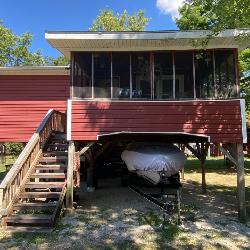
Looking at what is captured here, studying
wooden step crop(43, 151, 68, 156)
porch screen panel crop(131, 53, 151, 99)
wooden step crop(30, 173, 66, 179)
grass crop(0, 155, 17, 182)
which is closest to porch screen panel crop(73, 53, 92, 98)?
porch screen panel crop(131, 53, 151, 99)

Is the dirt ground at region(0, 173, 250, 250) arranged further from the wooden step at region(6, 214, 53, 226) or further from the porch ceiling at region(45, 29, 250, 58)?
the porch ceiling at region(45, 29, 250, 58)

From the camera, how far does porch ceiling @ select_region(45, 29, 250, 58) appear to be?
440 inches

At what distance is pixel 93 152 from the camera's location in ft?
53.8

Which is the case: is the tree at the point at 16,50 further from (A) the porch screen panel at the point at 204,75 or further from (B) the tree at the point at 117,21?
(A) the porch screen panel at the point at 204,75

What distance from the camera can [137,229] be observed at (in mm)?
10023

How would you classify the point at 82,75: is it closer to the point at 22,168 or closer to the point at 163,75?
the point at 163,75

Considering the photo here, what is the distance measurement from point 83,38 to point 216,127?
4.97 metres

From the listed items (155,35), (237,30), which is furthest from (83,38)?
(237,30)

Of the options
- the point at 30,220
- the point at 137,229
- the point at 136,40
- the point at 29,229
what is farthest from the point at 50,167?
the point at 136,40

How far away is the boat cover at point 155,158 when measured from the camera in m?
12.9

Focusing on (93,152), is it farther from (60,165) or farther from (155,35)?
(155,35)

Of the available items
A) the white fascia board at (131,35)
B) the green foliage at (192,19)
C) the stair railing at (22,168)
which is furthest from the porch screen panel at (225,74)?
the green foliage at (192,19)

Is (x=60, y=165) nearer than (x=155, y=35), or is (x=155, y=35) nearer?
(x=155, y=35)

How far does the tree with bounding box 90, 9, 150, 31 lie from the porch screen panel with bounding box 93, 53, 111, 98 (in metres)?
28.9
